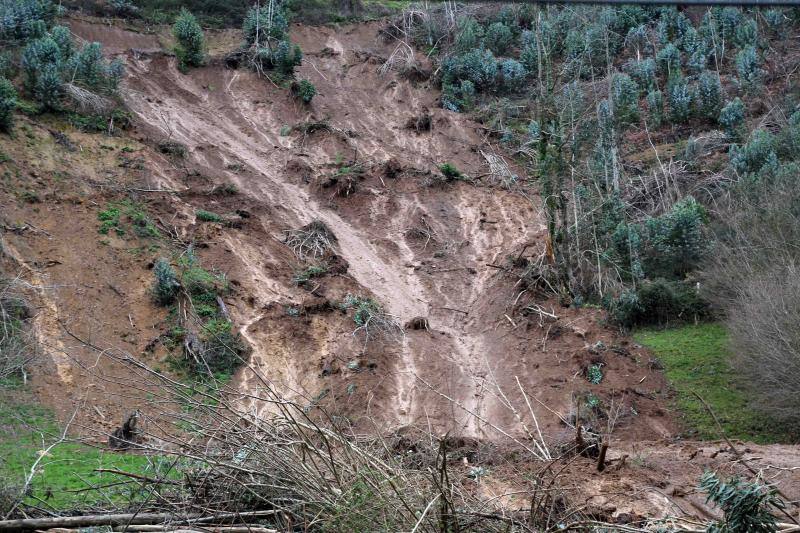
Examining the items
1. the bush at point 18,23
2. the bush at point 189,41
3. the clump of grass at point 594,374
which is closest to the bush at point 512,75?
the bush at point 189,41

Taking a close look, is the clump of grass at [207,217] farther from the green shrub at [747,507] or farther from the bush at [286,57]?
the green shrub at [747,507]

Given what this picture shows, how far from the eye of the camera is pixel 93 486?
6441 mm

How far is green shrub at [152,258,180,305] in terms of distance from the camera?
15.9 metres

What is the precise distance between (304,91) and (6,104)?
10.1 m

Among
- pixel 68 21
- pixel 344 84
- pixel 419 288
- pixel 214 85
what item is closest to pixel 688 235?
pixel 419 288

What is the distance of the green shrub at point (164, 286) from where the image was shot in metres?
15.9

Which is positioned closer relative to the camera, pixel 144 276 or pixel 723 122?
pixel 144 276

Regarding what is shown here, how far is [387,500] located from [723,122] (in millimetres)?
25926

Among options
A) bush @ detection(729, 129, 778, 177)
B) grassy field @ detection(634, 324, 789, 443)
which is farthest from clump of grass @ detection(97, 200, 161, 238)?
bush @ detection(729, 129, 778, 177)

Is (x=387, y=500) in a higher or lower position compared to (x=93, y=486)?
higher

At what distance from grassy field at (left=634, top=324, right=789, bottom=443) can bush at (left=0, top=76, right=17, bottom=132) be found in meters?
14.9

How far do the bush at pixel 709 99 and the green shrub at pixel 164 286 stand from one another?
2080 cm

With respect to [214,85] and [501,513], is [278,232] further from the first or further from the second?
[501,513]

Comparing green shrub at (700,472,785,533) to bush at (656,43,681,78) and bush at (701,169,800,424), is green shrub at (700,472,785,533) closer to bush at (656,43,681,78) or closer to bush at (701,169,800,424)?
bush at (701,169,800,424)
